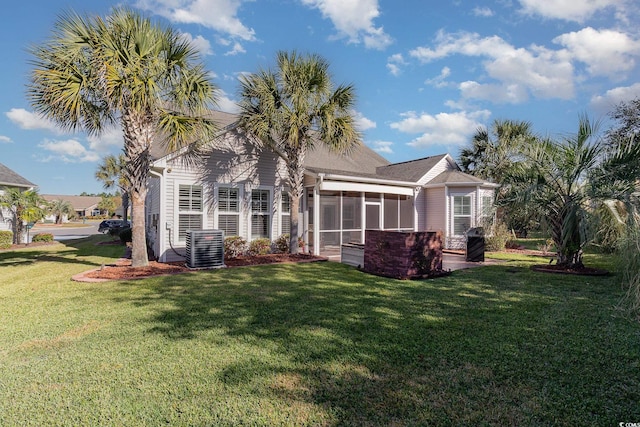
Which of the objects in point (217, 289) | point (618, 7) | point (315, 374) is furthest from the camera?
point (618, 7)

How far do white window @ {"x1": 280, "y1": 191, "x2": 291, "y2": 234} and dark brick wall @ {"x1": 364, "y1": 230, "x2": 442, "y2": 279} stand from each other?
17.1 feet

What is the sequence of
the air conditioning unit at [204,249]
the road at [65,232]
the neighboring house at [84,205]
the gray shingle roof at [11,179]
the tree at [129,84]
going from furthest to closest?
the neighboring house at [84,205] → the road at [65,232] → the gray shingle roof at [11,179] → the air conditioning unit at [204,249] → the tree at [129,84]

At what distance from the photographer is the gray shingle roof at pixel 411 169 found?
16.6 metres

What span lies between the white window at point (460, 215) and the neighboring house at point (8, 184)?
2538 cm

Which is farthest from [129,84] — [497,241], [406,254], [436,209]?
[497,241]

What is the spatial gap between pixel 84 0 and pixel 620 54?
2434 cm

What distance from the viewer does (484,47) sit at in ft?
40.8

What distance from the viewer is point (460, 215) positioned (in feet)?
51.0

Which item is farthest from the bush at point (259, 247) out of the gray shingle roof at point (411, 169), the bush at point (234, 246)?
the gray shingle roof at point (411, 169)

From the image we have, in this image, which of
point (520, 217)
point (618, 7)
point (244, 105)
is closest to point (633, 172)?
point (520, 217)

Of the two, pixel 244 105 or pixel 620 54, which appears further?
pixel 620 54

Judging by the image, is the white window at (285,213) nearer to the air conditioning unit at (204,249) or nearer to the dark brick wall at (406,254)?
the air conditioning unit at (204,249)

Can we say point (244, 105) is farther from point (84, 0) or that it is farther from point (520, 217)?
point (520, 217)

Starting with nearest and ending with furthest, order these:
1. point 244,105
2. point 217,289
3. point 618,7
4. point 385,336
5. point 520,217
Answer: point 385,336
point 217,289
point 520,217
point 244,105
point 618,7
